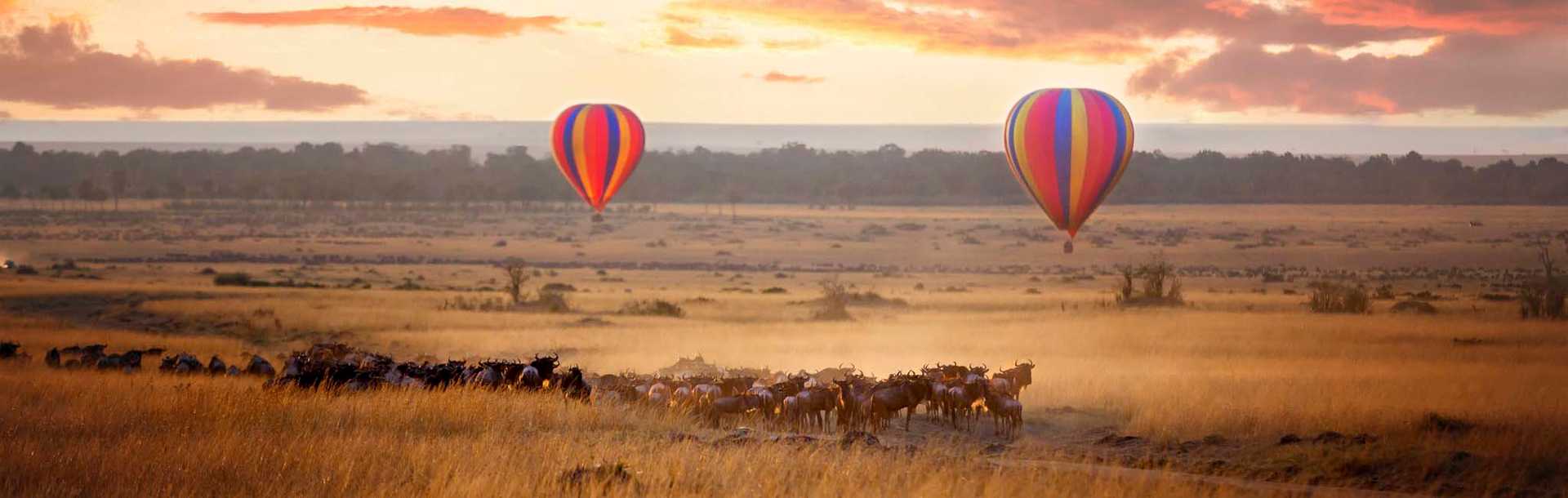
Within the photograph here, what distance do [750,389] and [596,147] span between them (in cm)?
4094

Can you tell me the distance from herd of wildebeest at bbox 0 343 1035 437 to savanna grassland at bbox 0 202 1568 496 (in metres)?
0.48

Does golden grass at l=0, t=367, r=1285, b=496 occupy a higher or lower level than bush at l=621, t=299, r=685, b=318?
higher

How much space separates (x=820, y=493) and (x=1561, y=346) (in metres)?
A: 25.1

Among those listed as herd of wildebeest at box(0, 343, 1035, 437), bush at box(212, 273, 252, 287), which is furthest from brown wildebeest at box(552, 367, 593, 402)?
bush at box(212, 273, 252, 287)

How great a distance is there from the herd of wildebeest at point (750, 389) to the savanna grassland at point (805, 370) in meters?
0.48

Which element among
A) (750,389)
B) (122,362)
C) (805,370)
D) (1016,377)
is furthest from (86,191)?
(1016,377)

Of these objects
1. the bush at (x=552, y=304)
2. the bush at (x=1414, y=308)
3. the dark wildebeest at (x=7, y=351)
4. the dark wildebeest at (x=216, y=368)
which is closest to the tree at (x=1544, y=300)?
the bush at (x=1414, y=308)

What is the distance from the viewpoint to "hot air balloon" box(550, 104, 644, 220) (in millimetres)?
59500

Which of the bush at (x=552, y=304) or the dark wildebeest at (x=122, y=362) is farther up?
Answer: the dark wildebeest at (x=122, y=362)

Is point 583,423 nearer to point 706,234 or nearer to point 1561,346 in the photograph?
point 1561,346

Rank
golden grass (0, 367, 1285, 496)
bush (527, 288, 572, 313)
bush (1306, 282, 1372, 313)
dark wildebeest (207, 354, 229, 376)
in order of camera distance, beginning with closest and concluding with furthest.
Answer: golden grass (0, 367, 1285, 496)
dark wildebeest (207, 354, 229, 376)
bush (1306, 282, 1372, 313)
bush (527, 288, 572, 313)

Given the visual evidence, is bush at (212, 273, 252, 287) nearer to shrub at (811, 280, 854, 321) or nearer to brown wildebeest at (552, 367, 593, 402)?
shrub at (811, 280, 854, 321)

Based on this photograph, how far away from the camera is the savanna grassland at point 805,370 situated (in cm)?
1336

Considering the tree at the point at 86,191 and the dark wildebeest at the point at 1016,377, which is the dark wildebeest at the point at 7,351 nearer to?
the dark wildebeest at the point at 1016,377
